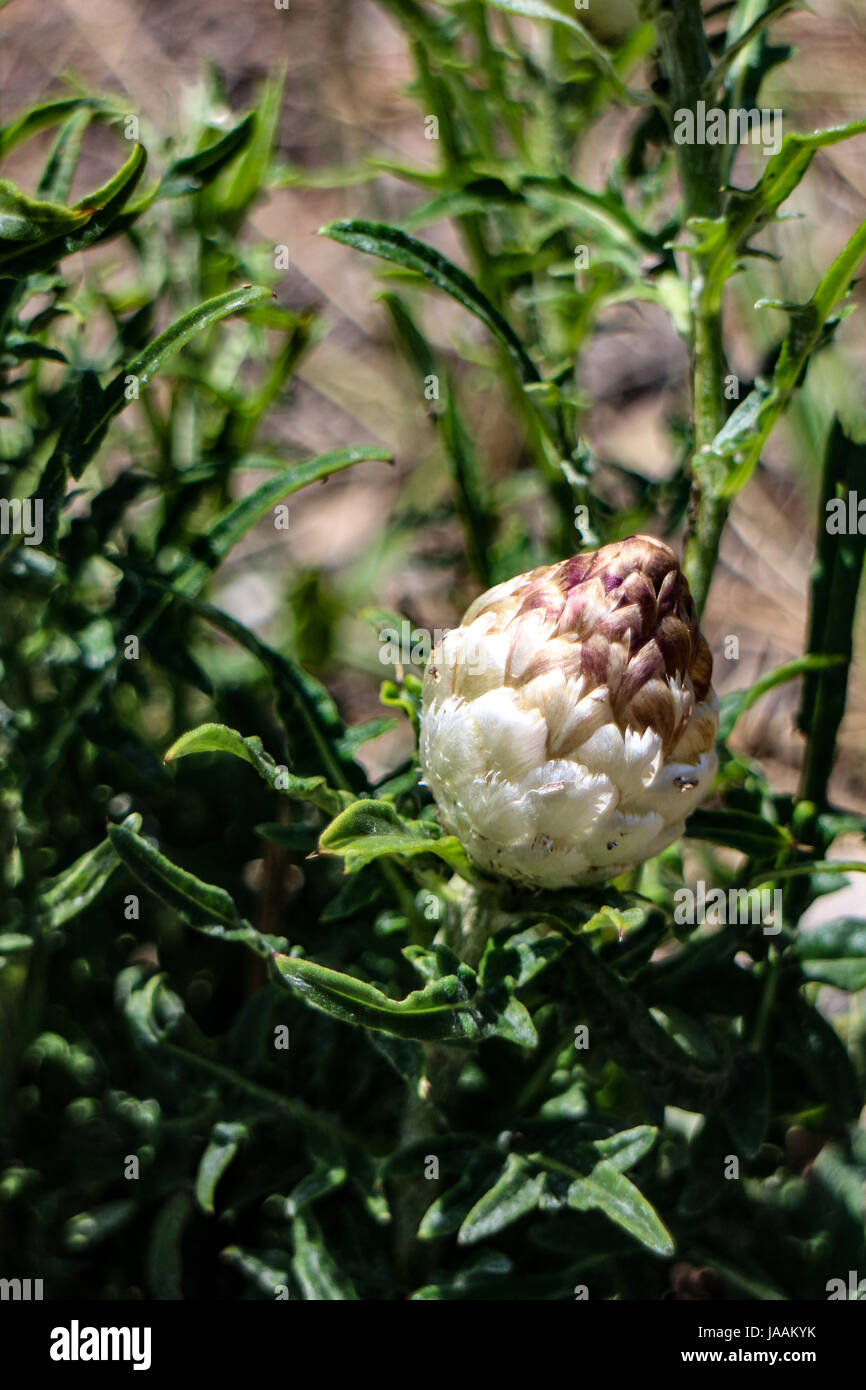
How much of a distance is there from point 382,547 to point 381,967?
3.29 feet

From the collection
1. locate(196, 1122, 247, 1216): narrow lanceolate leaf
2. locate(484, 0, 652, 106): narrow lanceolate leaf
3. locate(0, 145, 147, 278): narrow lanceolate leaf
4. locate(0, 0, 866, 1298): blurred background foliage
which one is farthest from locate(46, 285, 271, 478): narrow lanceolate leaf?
locate(196, 1122, 247, 1216): narrow lanceolate leaf

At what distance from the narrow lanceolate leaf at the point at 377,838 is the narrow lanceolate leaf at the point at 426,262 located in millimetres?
484

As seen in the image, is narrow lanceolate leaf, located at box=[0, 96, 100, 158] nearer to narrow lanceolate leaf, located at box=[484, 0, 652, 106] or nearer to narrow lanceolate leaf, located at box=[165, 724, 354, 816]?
narrow lanceolate leaf, located at box=[484, 0, 652, 106]

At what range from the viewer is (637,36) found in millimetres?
1555

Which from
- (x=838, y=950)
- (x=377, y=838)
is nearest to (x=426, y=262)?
(x=377, y=838)

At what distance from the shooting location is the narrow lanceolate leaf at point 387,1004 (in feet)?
3.26

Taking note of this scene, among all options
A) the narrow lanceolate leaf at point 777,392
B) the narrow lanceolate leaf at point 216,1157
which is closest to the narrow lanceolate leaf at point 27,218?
the narrow lanceolate leaf at point 777,392

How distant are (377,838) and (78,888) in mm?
459

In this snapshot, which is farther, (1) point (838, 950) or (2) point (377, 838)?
(1) point (838, 950)

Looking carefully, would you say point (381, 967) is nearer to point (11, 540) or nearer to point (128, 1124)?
point (128, 1124)

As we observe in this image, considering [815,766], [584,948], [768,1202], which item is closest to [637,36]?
[815,766]

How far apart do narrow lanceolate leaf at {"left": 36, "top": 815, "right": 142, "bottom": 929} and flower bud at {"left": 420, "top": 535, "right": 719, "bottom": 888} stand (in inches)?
17.1

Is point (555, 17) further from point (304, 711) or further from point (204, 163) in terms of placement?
point (304, 711)

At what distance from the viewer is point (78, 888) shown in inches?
51.7
